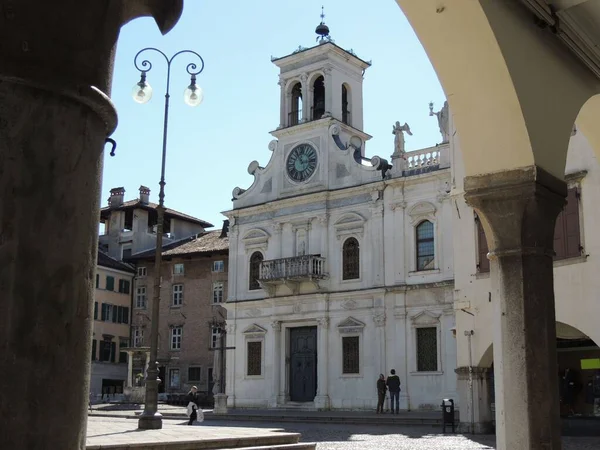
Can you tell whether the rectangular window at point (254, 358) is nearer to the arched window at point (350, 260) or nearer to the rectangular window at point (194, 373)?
the arched window at point (350, 260)

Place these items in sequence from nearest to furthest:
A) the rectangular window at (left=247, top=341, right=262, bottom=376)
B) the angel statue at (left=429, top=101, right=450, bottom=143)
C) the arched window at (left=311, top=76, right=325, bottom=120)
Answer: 1. the angel statue at (left=429, top=101, right=450, bottom=143)
2. the rectangular window at (left=247, top=341, right=262, bottom=376)
3. the arched window at (left=311, top=76, right=325, bottom=120)

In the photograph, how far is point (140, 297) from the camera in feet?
159

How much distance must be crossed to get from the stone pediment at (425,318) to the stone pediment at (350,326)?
2399 millimetres

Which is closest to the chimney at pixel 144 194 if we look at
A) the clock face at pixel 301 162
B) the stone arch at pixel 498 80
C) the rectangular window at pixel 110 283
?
the rectangular window at pixel 110 283

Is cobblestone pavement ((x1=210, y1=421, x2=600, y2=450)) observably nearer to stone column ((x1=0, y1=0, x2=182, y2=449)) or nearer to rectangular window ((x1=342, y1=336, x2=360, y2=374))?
rectangular window ((x1=342, y1=336, x2=360, y2=374))

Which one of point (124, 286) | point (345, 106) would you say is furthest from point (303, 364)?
point (124, 286)

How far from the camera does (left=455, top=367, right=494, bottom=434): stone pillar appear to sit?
1797 centimetres

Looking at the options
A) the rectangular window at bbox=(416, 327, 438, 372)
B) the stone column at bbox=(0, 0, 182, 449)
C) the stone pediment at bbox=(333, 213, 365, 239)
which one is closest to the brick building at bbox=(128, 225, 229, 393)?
the stone pediment at bbox=(333, 213, 365, 239)

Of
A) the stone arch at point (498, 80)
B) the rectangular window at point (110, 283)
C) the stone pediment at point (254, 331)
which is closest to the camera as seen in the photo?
the stone arch at point (498, 80)

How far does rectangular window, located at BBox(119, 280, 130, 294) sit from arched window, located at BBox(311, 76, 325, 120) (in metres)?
18.8

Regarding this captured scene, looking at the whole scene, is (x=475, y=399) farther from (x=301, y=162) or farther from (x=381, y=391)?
(x=301, y=162)

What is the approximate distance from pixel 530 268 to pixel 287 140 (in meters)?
30.2

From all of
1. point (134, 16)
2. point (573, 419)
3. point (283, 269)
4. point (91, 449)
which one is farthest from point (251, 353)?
point (134, 16)

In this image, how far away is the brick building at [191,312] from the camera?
43812mm
